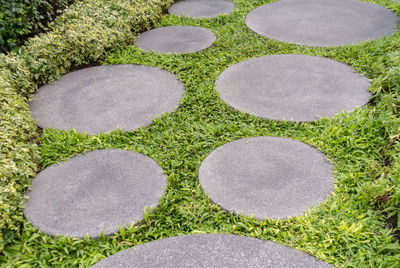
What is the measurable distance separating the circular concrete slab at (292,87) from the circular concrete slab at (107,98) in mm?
578

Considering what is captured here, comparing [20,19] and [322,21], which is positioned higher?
[20,19]

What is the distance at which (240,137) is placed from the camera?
9.00 ft

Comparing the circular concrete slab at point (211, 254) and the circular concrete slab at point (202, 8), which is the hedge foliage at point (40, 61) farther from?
the circular concrete slab at point (211, 254)

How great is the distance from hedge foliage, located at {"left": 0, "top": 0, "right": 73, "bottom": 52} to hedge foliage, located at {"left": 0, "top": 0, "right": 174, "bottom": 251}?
13 centimetres

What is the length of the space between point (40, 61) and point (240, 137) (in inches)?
82.7

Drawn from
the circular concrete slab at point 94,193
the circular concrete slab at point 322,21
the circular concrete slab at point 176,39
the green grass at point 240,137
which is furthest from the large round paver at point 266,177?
the circular concrete slab at point 322,21

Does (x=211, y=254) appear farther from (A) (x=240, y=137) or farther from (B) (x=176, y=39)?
(B) (x=176, y=39)

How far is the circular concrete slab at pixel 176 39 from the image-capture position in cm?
406

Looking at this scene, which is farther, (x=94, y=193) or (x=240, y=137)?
(x=240, y=137)

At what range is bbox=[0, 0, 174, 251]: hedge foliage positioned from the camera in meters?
2.18

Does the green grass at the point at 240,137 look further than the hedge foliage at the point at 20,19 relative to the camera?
No

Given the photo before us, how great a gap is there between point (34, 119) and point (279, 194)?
2.10 m

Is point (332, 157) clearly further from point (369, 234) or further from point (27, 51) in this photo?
point (27, 51)

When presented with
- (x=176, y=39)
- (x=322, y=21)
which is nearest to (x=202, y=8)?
(x=176, y=39)
